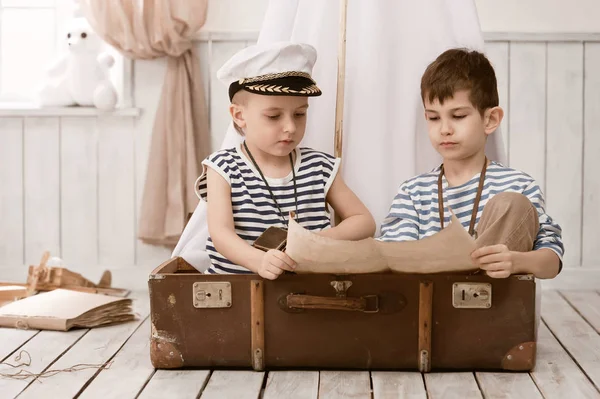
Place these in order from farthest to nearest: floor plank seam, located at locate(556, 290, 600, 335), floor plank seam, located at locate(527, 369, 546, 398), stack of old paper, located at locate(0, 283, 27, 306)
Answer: stack of old paper, located at locate(0, 283, 27, 306)
floor plank seam, located at locate(556, 290, 600, 335)
floor plank seam, located at locate(527, 369, 546, 398)

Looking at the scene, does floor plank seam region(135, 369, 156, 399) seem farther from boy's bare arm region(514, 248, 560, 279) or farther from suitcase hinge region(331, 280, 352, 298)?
boy's bare arm region(514, 248, 560, 279)

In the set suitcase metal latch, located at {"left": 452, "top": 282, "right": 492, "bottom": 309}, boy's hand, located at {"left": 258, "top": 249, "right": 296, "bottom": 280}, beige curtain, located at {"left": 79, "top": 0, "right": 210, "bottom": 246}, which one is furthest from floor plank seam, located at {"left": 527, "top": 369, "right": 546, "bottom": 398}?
beige curtain, located at {"left": 79, "top": 0, "right": 210, "bottom": 246}

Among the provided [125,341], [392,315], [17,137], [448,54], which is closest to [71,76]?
[17,137]

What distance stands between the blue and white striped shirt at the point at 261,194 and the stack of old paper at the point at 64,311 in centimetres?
44

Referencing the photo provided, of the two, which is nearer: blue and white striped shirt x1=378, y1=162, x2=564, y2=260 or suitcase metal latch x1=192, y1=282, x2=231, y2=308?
suitcase metal latch x1=192, y1=282, x2=231, y2=308

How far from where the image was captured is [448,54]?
2059 millimetres

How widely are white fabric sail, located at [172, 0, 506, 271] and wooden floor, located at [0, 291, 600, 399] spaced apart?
54 centimetres

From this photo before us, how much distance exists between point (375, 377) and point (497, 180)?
1.88 feet

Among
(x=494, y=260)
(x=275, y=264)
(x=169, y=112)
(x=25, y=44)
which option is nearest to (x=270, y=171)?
(x=275, y=264)

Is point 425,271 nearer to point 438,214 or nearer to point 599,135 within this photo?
point 438,214

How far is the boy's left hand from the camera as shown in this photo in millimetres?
1651

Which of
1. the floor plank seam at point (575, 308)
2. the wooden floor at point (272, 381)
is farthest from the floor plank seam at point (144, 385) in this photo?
the floor plank seam at point (575, 308)

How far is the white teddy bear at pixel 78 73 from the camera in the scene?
3.09 meters

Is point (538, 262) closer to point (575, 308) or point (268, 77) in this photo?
point (268, 77)
